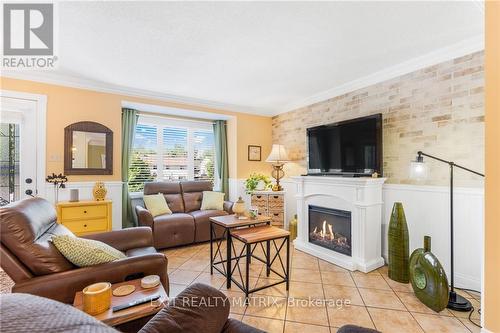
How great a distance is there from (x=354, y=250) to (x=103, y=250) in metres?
2.65

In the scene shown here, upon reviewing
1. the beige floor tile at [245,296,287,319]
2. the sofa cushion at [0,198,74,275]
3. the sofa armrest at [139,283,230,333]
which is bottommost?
the beige floor tile at [245,296,287,319]

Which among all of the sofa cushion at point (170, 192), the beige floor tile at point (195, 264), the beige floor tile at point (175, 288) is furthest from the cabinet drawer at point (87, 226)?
the beige floor tile at point (175, 288)

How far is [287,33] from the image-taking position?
2.15 m

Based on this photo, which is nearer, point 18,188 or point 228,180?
point 18,188

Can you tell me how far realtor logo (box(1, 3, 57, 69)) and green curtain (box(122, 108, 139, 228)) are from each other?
51.2 inches

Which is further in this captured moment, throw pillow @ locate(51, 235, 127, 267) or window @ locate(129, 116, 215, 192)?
window @ locate(129, 116, 215, 192)

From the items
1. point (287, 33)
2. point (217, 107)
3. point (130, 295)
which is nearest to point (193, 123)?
point (217, 107)

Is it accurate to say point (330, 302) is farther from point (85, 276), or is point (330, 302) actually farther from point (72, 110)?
point (72, 110)

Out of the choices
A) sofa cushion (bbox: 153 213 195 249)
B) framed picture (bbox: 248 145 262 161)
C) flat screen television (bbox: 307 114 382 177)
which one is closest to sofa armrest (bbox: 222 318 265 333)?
flat screen television (bbox: 307 114 382 177)

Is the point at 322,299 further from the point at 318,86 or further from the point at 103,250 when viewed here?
the point at 318,86

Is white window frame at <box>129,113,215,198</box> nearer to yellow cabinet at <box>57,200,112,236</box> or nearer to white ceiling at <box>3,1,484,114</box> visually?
yellow cabinet at <box>57,200,112,236</box>

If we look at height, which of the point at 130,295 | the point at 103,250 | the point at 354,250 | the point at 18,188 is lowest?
the point at 354,250

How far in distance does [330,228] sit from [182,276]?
2008 millimetres

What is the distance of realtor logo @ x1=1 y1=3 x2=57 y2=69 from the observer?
1.87 m
